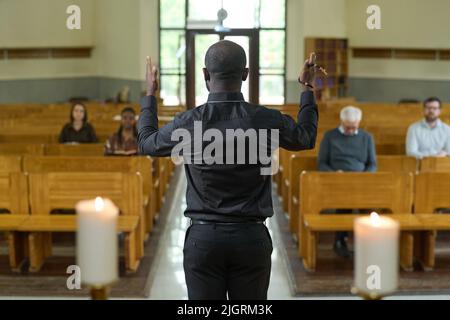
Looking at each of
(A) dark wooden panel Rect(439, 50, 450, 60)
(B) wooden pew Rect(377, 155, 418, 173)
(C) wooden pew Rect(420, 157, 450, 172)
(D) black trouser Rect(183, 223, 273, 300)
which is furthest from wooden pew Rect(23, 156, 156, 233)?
(A) dark wooden panel Rect(439, 50, 450, 60)

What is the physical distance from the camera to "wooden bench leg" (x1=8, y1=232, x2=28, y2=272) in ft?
17.3

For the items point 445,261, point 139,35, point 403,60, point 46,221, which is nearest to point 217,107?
point 46,221

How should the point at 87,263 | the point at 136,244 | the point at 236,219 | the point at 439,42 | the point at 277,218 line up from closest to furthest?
the point at 87,263, the point at 236,219, the point at 136,244, the point at 277,218, the point at 439,42

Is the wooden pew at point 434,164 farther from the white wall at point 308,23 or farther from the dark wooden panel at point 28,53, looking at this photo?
the dark wooden panel at point 28,53

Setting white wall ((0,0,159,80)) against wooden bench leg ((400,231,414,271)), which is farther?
white wall ((0,0,159,80))

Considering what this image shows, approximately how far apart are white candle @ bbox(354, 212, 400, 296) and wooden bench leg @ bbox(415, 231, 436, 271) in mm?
4504

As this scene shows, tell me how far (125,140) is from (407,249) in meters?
2.74

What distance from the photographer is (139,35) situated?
49.7 feet

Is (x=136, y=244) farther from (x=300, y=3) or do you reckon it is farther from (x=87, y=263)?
(x=300, y=3)

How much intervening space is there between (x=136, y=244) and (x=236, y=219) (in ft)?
11.3

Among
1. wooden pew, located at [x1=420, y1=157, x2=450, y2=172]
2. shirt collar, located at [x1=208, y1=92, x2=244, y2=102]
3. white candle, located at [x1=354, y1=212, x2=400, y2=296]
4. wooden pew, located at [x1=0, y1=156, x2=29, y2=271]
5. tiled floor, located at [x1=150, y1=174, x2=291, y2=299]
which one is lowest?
tiled floor, located at [x1=150, y1=174, x2=291, y2=299]

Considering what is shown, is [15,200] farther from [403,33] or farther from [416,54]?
[416,54]

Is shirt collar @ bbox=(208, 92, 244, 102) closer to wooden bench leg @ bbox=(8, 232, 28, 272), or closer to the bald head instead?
the bald head

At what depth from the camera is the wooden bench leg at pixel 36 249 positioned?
523 centimetres
